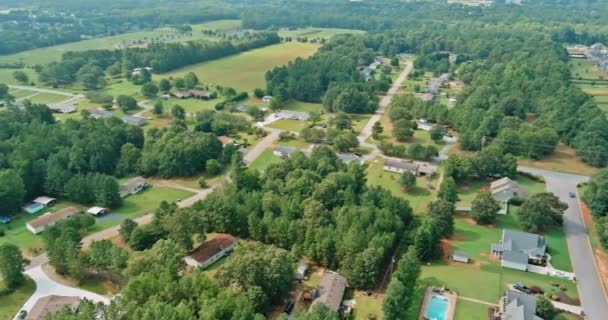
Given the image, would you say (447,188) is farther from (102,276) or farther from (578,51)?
(578,51)

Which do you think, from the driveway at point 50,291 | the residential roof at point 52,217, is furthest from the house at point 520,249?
the residential roof at point 52,217

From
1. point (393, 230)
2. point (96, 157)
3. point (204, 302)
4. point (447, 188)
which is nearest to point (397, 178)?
point (447, 188)

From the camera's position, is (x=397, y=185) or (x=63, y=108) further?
(x=63, y=108)

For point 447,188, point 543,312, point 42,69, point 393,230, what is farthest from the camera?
point 42,69

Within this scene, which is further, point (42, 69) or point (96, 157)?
point (42, 69)

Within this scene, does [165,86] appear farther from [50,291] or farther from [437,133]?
[50,291]

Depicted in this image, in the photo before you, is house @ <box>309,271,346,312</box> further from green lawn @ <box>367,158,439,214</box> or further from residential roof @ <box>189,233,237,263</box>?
green lawn @ <box>367,158,439,214</box>

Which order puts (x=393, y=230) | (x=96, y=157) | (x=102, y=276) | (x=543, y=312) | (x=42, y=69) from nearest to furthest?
(x=543, y=312), (x=102, y=276), (x=393, y=230), (x=96, y=157), (x=42, y=69)

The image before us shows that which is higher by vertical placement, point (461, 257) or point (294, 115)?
point (294, 115)

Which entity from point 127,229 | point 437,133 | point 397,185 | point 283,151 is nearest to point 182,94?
point 283,151
